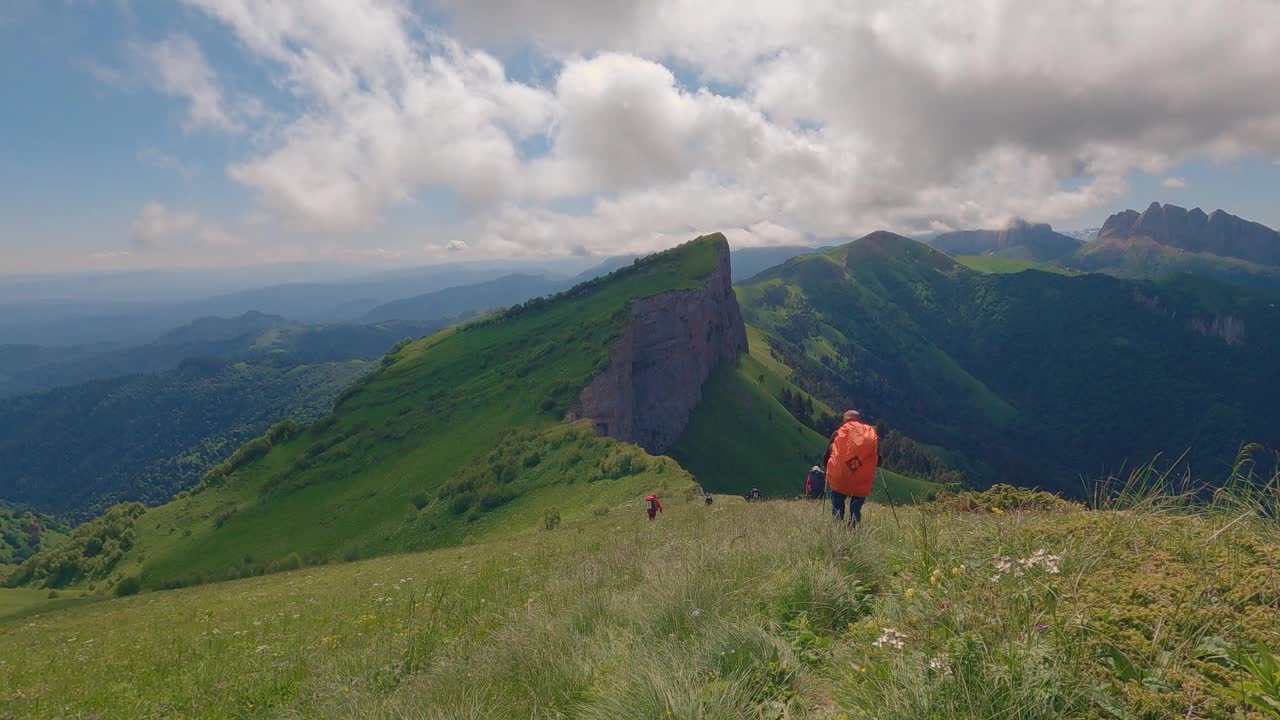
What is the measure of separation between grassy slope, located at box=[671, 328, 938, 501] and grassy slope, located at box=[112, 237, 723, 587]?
29.2 m

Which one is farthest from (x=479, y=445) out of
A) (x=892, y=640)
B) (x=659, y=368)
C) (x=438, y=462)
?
(x=892, y=640)

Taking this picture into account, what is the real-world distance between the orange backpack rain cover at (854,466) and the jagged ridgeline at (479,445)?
33018mm

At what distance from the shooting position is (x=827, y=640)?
18.5 ft

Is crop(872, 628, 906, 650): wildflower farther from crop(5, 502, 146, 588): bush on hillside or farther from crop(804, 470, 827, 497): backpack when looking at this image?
crop(5, 502, 146, 588): bush on hillside

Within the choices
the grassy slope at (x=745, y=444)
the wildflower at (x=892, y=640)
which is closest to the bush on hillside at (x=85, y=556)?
the grassy slope at (x=745, y=444)

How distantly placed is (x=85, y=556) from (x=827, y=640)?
363 ft

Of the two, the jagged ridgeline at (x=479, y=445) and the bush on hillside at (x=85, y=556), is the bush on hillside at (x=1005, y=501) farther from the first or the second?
the bush on hillside at (x=85, y=556)

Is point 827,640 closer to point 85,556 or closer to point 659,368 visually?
point 659,368

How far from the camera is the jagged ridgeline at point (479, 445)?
56656 millimetres

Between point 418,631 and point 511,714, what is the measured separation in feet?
11.8

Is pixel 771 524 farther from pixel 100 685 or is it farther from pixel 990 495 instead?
pixel 100 685

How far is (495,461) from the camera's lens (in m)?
68.2

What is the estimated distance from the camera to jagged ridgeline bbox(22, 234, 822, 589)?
5666cm

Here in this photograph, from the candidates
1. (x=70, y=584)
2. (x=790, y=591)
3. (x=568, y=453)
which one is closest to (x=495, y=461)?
(x=568, y=453)
